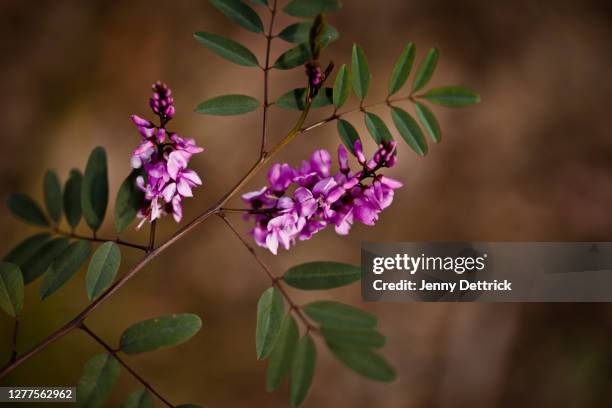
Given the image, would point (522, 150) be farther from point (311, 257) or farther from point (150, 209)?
point (150, 209)

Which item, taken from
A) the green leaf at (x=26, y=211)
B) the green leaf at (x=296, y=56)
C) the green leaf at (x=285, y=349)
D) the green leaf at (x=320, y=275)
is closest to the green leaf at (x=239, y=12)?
the green leaf at (x=296, y=56)

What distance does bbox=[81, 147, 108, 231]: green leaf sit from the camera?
3.43 ft

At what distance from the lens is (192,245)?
1.79 meters

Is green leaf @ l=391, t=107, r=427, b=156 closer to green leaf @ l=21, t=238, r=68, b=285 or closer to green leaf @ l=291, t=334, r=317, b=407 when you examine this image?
green leaf @ l=291, t=334, r=317, b=407

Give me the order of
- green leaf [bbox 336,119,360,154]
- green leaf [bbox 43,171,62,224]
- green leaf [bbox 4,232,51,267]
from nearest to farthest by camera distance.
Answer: green leaf [bbox 336,119,360,154]
green leaf [bbox 4,232,51,267]
green leaf [bbox 43,171,62,224]

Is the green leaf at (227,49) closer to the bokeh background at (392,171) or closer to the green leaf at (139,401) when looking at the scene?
the green leaf at (139,401)

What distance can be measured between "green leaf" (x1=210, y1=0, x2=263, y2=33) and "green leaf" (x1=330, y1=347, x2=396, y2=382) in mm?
643

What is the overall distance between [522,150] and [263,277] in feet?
3.47

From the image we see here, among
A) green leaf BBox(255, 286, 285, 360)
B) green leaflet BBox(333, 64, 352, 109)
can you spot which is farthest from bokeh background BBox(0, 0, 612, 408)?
green leaflet BBox(333, 64, 352, 109)

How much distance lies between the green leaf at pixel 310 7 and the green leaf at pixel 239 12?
69mm

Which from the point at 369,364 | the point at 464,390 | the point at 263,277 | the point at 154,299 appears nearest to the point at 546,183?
the point at 464,390

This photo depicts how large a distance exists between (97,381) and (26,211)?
542mm

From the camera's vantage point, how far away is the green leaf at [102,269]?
0.92m

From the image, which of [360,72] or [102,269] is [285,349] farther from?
[360,72]
